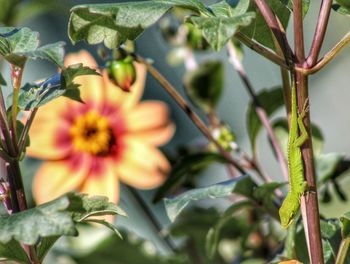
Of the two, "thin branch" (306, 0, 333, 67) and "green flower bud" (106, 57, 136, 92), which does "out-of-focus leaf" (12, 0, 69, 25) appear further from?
"thin branch" (306, 0, 333, 67)

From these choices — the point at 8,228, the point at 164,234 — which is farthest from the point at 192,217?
the point at 8,228

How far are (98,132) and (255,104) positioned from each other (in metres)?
0.34

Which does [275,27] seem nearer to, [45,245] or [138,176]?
[45,245]

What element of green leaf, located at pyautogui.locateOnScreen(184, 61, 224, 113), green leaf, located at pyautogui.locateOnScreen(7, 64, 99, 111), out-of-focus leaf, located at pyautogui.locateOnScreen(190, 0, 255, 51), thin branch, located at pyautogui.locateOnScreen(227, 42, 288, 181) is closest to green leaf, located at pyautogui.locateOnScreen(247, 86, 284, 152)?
thin branch, located at pyautogui.locateOnScreen(227, 42, 288, 181)

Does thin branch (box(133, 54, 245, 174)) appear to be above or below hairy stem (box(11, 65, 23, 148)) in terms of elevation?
below

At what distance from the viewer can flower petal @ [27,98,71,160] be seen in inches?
52.2

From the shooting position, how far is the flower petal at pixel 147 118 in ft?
4.52

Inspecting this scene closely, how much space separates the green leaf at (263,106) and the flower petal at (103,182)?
231 millimetres


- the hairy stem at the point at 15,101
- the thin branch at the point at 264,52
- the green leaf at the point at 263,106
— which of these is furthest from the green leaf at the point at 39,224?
the green leaf at the point at 263,106

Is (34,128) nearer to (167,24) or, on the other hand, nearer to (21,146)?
(167,24)

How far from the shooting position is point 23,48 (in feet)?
2.43

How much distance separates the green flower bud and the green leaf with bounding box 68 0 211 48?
0.28m

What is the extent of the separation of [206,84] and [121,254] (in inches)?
13.2

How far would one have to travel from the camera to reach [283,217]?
80 centimetres
